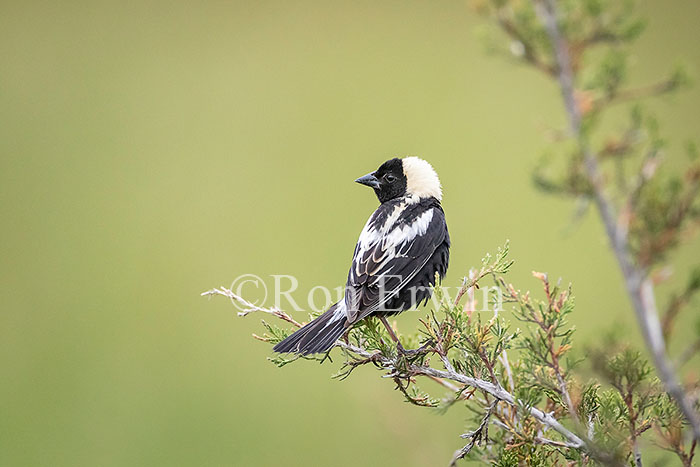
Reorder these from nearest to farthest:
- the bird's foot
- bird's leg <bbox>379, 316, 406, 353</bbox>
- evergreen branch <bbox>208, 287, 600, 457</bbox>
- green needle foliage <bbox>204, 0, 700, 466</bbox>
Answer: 1. green needle foliage <bbox>204, 0, 700, 466</bbox>
2. evergreen branch <bbox>208, 287, 600, 457</bbox>
3. the bird's foot
4. bird's leg <bbox>379, 316, 406, 353</bbox>

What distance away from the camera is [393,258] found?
2.58 m

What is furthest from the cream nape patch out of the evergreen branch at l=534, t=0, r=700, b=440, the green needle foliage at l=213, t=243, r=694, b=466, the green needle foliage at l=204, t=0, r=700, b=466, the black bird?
the evergreen branch at l=534, t=0, r=700, b=440

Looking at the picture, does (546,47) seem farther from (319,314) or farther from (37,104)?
(37,104)

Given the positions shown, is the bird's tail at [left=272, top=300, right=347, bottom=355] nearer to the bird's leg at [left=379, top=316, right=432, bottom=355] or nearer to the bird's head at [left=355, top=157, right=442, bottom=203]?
the bird's leg at [left=379, top=316, right=432, bottom=355]

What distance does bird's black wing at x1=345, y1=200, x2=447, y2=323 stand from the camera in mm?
2377

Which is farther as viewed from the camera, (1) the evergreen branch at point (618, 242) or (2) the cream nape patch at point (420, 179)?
(2) the cream nape patch at point (420, 179)

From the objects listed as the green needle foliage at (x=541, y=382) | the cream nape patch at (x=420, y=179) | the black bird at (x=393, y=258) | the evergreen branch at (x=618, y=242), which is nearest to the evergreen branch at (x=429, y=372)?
the green needle foliage at (x=541, y=382)

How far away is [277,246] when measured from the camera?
6969 mm

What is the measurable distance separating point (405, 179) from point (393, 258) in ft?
2.07

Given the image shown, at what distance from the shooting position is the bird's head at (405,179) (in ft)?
9.89

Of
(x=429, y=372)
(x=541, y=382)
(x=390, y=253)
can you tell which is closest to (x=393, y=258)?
(x=390, y=253)

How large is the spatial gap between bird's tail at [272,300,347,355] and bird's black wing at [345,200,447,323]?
0.06 metres

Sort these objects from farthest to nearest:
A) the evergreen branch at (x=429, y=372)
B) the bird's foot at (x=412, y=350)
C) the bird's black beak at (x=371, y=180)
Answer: the bird's black beak at (x=371, y=180) → the bird's foot at (x=412, y=350) → the evergreen branch at (x=429, y=372)

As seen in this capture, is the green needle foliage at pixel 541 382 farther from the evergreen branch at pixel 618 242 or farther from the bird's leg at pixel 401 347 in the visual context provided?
the evergreen branch at pixel 618 242
